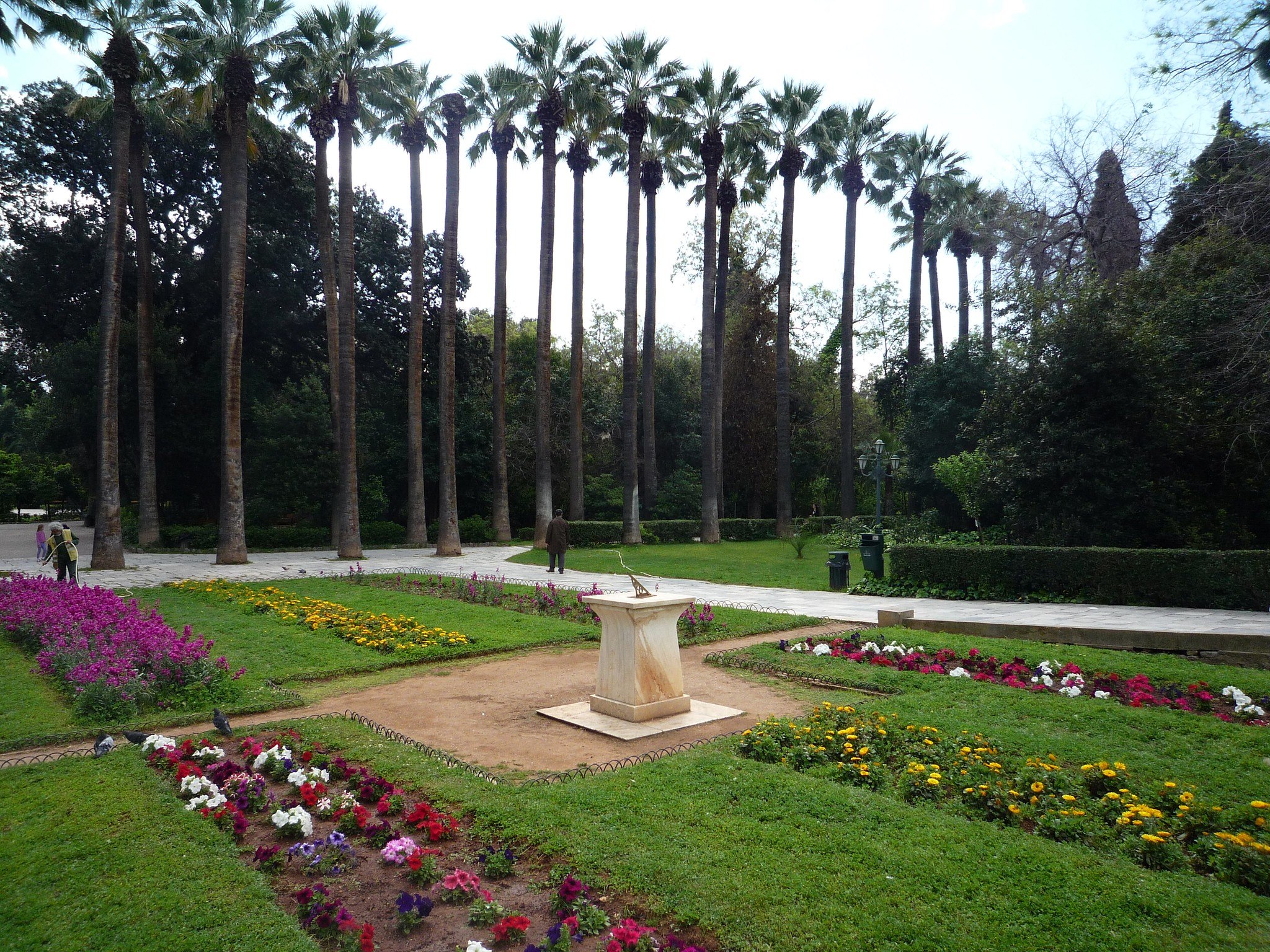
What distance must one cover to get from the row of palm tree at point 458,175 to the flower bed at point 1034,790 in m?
18.9

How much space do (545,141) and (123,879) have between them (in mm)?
26092

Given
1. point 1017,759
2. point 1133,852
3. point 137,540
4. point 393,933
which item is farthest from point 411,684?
point 137,540

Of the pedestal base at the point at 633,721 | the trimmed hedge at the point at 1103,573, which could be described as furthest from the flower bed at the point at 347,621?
the trimmed hedge at the point at 1103,573

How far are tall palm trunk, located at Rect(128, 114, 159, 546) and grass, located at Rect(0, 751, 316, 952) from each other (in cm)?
2341

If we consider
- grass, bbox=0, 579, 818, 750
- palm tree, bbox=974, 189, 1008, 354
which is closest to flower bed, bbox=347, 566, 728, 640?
grass, bbox=0, 579, 818, 750

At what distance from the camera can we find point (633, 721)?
21.6ft

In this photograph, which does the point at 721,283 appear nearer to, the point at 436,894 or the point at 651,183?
the point at 651,183

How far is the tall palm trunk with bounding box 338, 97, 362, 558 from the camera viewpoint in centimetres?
2295

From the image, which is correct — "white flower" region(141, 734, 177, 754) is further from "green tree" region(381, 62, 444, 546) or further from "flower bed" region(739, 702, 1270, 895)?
"green tree" region(381, 62, 444, 546)

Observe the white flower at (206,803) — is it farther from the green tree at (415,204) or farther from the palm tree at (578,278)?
the palm tree at (578,278)

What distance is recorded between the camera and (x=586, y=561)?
22.3 meters

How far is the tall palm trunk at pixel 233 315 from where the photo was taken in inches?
800

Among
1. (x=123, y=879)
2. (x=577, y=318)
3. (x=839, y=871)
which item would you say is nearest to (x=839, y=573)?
(x=839, y=871)

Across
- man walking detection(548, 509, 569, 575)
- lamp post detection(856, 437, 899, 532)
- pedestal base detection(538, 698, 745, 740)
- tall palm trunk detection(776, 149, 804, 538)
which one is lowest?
pedestal base detection(538, 698, 745, 740)
